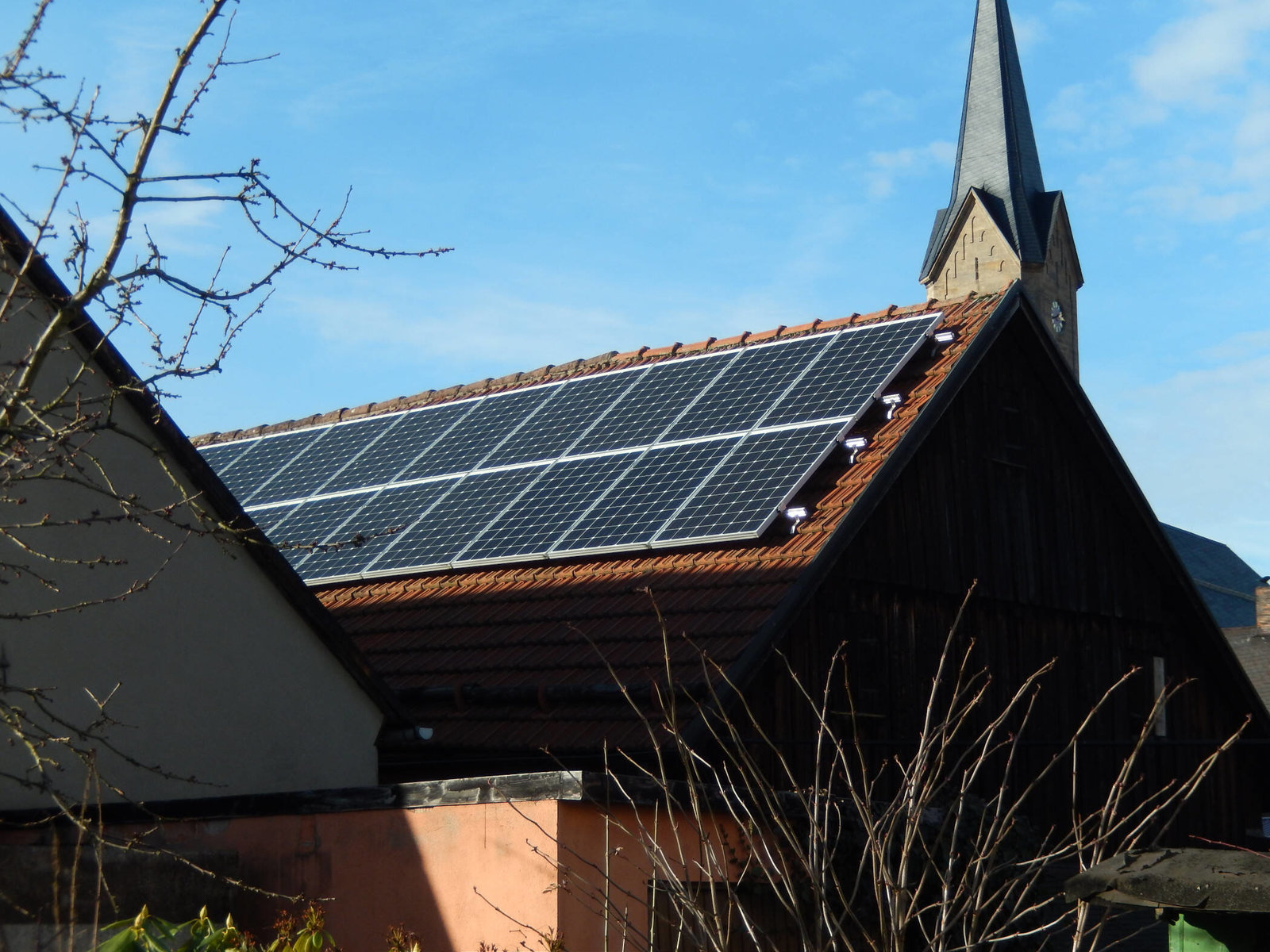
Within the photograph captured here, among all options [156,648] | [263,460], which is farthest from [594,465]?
[263,460]

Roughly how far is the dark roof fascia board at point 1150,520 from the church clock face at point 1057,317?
35.0 m

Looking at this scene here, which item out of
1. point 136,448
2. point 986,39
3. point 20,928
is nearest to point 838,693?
point 136,448

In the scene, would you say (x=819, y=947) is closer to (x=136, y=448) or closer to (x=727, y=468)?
(x=136, y=448)

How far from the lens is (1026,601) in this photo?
15.8 m

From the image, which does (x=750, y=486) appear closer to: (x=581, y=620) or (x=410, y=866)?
(x=581, y=620)

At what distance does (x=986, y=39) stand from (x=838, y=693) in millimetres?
42878

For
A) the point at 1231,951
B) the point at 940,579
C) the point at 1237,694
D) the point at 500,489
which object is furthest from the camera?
the point at 1237,694

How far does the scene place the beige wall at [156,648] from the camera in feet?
32.8

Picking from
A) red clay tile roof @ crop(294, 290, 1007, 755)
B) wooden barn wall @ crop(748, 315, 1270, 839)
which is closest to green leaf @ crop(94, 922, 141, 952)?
red clay tile roof @ crop(294, 290, 1007, 755)

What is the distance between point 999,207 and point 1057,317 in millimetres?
4303

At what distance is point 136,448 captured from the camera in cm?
1066

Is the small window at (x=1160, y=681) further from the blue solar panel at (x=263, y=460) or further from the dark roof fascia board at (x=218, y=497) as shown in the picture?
the blue solar panel at (x=263, y=460)

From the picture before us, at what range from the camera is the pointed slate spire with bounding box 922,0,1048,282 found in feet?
168

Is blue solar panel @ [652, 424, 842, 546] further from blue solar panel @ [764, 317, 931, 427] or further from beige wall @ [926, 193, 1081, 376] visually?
beige wall @ [926, 193, 1081, 376]
